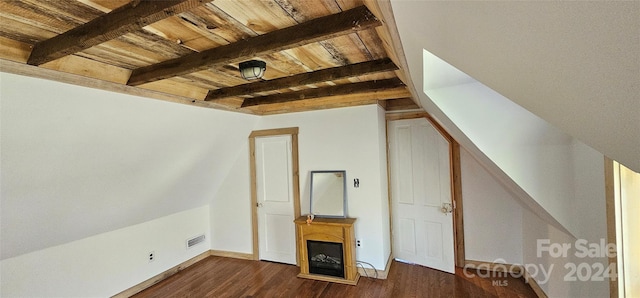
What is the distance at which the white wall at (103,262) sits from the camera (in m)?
2.44

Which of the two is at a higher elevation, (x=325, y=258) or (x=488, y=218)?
(x=488, y=218)

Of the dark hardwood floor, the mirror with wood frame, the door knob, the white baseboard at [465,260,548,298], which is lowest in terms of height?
the dark hardwood floor

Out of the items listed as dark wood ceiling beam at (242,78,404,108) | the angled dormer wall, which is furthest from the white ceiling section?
dark wood ceiling beam at (242,78,404,108)

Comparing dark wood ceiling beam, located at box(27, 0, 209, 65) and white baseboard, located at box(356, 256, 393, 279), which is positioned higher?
dark wood ceiling beam, located at box(27, 0, 209, 65)

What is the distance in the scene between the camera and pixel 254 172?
13.2 feet

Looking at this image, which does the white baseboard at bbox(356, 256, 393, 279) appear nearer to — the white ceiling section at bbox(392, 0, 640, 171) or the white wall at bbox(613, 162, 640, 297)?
the white wall at bbox(613, 162, 640, 297)

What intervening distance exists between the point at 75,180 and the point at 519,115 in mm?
3661

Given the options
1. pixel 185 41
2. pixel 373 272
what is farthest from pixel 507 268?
pixel 185 41

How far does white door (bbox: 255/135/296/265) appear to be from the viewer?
3818 millimetres

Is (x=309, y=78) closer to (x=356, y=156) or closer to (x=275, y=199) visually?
(x=356, y=156)

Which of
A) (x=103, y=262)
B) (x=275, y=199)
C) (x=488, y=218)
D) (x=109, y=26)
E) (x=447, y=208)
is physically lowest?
(x=103, y=262)

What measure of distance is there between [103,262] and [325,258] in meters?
2.57

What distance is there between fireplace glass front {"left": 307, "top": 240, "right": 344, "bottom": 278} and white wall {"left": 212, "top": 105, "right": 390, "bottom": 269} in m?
0.31

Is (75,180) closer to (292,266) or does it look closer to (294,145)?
(294,145)
